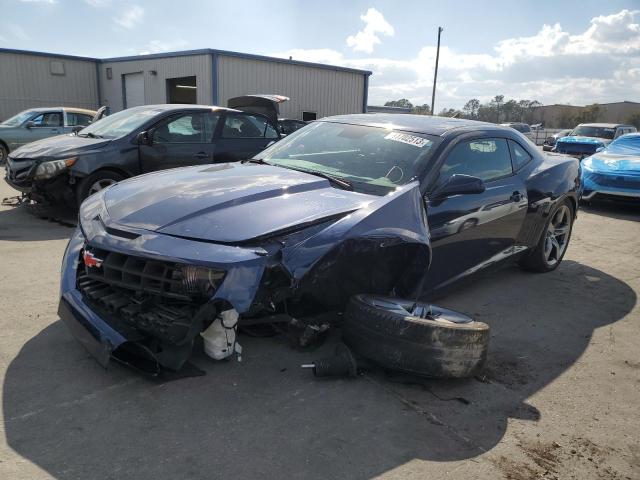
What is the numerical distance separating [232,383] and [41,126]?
12.5 meters

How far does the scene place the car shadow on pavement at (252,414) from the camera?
217 centimetres

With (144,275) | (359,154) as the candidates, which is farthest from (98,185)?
(144,275)

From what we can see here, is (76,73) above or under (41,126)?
above

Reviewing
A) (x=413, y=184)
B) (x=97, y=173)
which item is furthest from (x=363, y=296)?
(x=97, y=173)

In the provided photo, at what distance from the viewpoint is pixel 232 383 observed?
280 centimetres

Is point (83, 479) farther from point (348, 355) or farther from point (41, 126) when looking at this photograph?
Result: point (41, 126)

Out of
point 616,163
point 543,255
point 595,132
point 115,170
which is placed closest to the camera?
point 543,255

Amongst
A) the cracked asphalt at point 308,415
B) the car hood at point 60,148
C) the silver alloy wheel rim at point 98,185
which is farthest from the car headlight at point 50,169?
the cracked asphalt at point 308,415

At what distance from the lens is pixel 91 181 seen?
6.32m

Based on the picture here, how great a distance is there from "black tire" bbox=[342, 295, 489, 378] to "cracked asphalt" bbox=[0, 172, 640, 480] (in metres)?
0.17

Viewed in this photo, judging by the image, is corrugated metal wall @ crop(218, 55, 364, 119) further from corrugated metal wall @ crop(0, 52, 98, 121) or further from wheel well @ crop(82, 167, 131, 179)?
wheel well @ crop(82, 167, 131, 179)

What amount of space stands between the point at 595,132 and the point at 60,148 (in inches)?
651

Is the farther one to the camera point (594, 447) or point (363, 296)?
point (363, 296)

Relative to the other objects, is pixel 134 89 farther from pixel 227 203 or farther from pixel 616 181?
pixel 227 203
